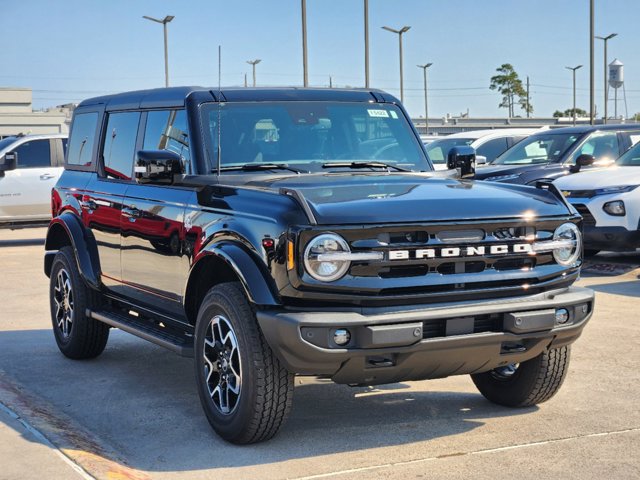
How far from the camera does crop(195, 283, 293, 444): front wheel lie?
5.29 metres

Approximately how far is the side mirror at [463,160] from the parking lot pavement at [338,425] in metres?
1.39

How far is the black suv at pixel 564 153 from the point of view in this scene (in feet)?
49.4

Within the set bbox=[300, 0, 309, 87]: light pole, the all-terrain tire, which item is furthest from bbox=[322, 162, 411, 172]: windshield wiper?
bbox=[300, 0, 309, 87]: light pole

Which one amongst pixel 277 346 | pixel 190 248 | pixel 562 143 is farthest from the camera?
pixel 562 143

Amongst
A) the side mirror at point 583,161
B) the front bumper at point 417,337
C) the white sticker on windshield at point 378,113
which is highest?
the white sticker on windshield at point 378,113

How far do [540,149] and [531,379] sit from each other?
10708 millimetres

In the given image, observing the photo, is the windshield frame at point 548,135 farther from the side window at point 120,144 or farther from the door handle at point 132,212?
the door handle at point 132,212

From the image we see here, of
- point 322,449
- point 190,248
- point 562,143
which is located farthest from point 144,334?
point 562,143

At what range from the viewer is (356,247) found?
5.11 meters

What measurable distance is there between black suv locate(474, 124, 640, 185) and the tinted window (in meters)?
7.73

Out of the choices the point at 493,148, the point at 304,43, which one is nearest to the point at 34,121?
the point at 304,43

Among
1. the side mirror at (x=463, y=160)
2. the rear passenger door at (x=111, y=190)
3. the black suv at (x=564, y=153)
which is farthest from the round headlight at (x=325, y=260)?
the black suv at (x=564, y=153)

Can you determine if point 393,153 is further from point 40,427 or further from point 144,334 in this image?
point 40,427

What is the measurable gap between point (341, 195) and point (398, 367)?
0.94 meters
